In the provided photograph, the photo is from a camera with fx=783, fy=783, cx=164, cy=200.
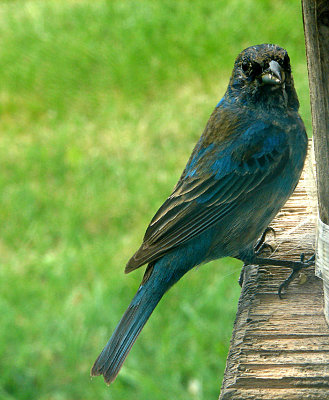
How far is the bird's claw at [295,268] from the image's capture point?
205 cm

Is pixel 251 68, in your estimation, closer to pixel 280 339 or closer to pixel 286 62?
pixel 286 62

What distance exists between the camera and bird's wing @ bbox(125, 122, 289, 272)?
2.53 m

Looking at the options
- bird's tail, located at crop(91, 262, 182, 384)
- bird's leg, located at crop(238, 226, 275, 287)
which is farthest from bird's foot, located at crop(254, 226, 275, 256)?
bird's tail, located at crop(91, 262, 182, 384)

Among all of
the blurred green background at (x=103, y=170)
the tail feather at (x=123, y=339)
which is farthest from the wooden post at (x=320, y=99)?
the blurred green background at (x=103, y=170)

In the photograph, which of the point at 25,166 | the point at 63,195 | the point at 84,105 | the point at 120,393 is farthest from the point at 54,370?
the point at 84,105

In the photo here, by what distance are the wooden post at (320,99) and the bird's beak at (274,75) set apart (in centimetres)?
54

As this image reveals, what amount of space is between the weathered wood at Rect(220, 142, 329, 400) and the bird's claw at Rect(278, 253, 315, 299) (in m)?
0.02

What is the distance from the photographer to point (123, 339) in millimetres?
2234

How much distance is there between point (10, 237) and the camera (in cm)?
500

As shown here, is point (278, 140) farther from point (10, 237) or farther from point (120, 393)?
point (10, 237)

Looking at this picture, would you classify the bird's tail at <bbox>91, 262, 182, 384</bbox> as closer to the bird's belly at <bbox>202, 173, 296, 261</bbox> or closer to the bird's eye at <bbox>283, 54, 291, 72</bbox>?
the bird's belly at <bbox>202, 173, 296, 261</bbox>

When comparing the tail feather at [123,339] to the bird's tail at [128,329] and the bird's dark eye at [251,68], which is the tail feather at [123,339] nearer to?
the bird's tail at [128,329]

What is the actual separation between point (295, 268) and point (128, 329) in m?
0.52

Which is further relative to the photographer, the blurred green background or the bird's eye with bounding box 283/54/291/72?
the blurred green background
